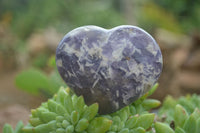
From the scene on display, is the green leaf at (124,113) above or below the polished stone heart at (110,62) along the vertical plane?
below

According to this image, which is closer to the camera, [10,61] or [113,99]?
[113,99]

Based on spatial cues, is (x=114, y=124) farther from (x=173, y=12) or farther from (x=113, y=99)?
(x=173, y=12)

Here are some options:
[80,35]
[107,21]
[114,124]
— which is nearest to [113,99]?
[114,124]

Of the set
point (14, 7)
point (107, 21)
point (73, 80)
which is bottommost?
point (73, 80)

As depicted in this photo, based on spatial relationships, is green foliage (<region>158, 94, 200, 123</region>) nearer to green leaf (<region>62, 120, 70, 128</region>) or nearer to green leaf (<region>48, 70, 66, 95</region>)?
green leaf (<region>62, 120, 70, 128</region>)

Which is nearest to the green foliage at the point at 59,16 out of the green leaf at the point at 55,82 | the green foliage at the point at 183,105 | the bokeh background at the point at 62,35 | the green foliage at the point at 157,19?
the bokeh background at the point at 62,35

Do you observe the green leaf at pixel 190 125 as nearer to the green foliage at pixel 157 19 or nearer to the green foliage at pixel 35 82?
the green foliage at pixel 35 82

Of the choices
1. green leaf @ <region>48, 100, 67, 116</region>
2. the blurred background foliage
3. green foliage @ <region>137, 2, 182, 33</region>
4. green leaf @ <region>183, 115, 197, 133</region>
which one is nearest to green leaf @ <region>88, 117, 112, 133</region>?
green leaf @ <region>48, 100, 67, 116</region>
